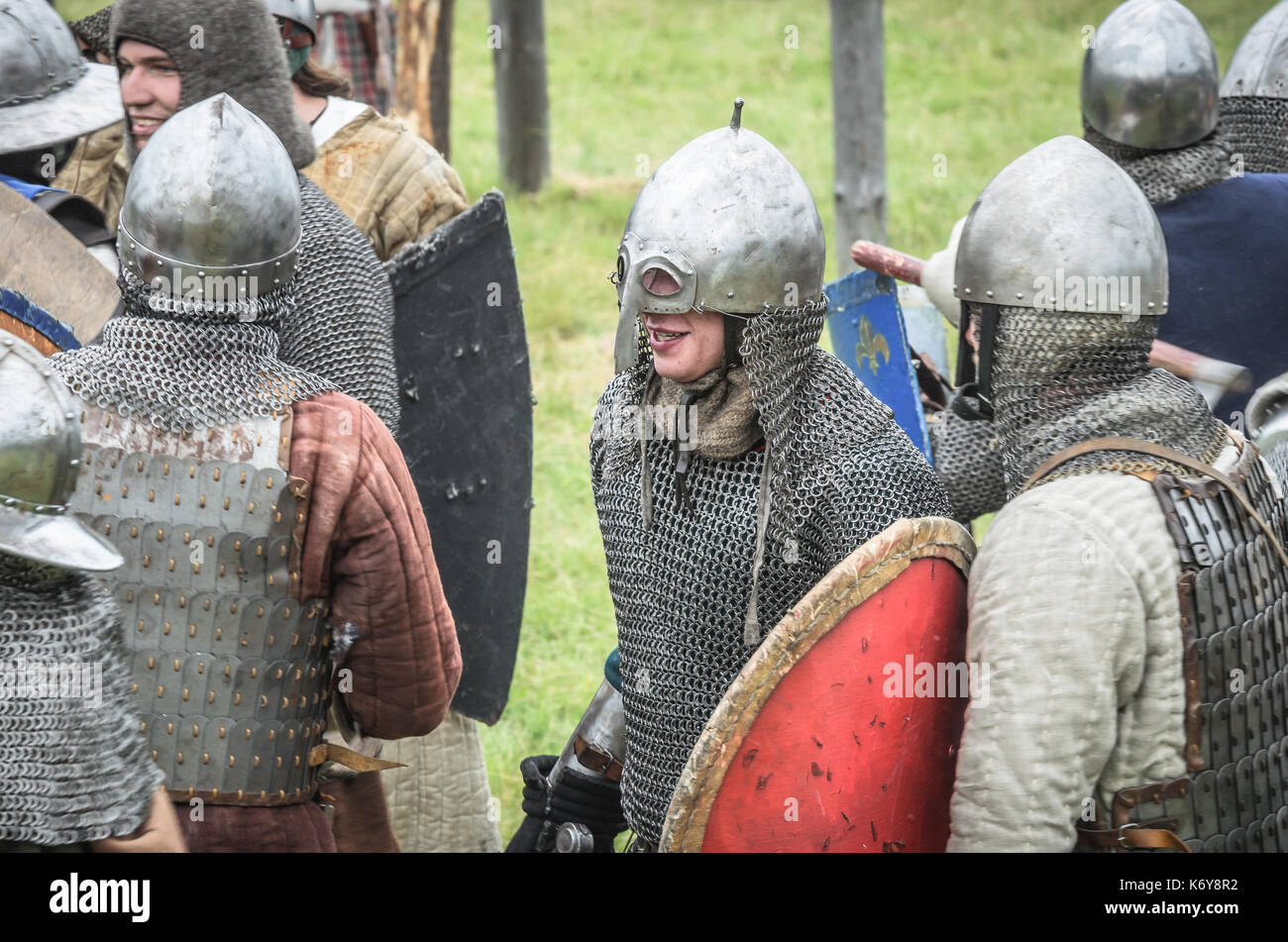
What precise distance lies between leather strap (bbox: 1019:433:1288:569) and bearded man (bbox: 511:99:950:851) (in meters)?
0.34

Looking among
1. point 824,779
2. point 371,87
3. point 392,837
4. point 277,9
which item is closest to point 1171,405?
point 824,779

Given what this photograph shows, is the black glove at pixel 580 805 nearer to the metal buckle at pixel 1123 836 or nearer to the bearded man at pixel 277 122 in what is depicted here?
the bearded man at pixel 277 122

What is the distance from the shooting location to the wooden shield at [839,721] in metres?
2.51

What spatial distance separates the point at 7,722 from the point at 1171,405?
203 centimetres

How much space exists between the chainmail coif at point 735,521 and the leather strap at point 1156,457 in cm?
33

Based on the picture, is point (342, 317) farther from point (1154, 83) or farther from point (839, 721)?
point (1154, 83)

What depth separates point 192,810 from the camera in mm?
2934

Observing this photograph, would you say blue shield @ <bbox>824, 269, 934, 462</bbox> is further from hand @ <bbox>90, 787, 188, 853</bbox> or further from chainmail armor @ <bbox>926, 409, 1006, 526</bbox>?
hand @ <bbox>90, 787, 188, 853</bbox>

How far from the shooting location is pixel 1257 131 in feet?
16.8

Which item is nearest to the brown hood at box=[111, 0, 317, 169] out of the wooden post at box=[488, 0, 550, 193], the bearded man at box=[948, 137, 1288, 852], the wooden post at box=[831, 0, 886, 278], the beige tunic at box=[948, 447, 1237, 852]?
the bearded man at box=[948, 137, 1288, 852]

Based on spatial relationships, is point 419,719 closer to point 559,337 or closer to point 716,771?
point 716,771

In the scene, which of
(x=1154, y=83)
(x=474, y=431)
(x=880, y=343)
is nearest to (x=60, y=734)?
(x=474, y=431)

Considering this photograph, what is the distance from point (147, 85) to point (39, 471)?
219 cm

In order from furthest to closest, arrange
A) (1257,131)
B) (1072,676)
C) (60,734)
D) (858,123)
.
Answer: (858,123) → (1257,131) → (1072,676) → (60,734)
